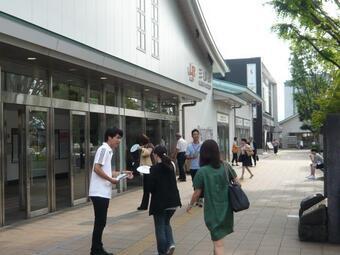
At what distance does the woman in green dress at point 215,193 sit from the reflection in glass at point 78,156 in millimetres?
6699

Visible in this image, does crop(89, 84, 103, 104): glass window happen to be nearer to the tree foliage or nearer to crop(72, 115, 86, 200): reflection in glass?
crop(72, 115, 86, 200): reflection in glass

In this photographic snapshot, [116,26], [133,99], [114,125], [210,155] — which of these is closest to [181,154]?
[133,99]

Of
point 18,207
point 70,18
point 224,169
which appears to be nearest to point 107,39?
point 70,18

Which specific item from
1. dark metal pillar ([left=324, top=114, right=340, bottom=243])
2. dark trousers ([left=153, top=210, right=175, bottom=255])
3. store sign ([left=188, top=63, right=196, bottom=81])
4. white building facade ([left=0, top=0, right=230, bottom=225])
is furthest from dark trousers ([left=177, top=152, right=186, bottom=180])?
dark trousers ([left=153, top=210, right=175, bottom=255])

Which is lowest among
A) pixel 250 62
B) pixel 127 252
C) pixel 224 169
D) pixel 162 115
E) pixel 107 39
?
pixel 127 252

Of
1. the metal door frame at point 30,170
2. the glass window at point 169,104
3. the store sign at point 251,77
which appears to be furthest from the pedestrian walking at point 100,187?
the store sign at point 251,77

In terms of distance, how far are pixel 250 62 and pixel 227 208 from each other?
50522 millimetres

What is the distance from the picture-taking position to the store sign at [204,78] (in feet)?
81.7

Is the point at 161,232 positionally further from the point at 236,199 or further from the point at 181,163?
the point at 181,163

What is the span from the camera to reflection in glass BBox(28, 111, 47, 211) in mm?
10320

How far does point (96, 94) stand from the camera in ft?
43.7

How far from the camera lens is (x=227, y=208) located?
5637 mm

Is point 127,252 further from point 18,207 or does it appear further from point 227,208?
point 18,207

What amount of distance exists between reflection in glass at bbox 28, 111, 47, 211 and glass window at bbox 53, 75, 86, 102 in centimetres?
85
